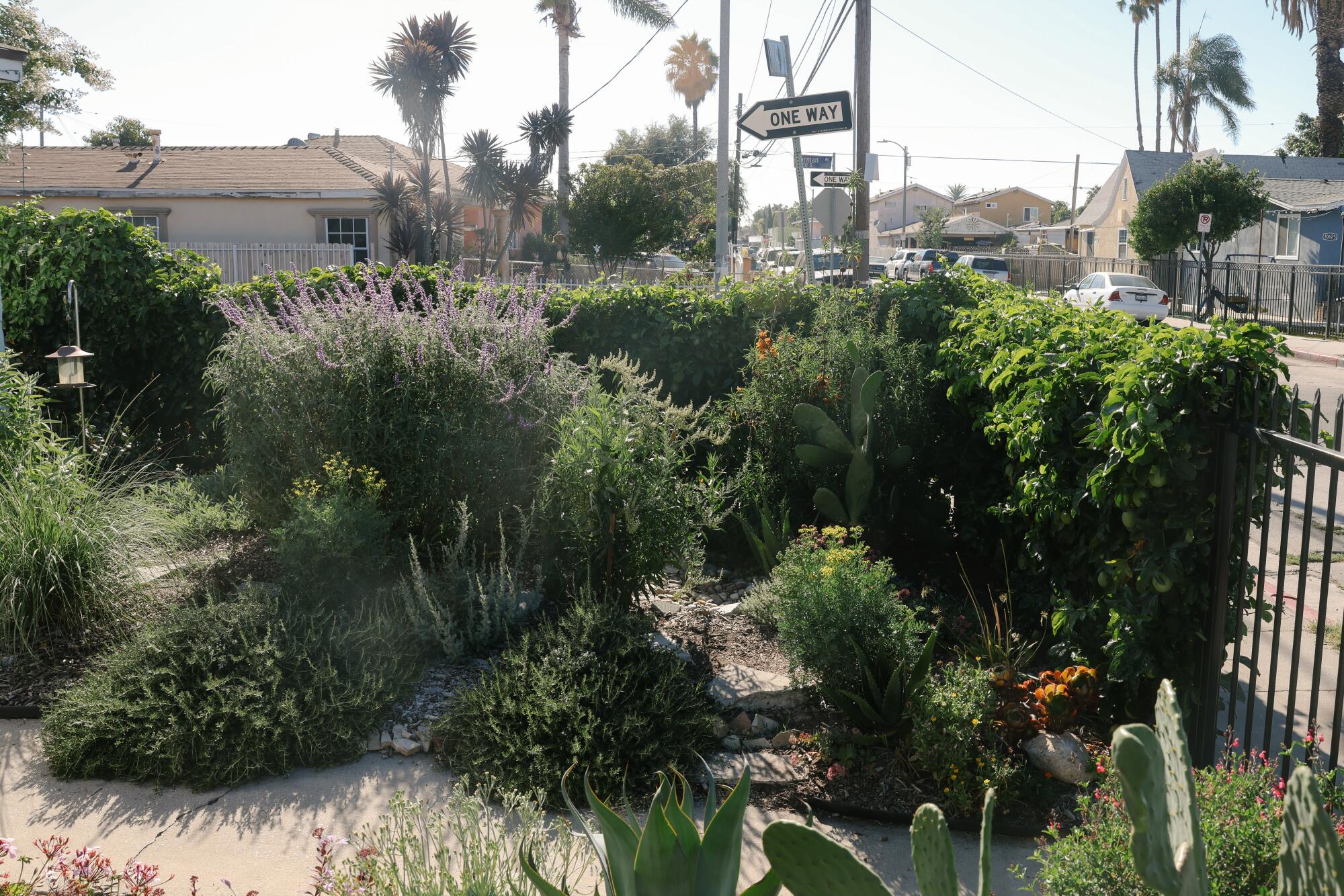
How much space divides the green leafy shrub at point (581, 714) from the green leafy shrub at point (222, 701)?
0.46 meters

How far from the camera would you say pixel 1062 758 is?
13.0 feet

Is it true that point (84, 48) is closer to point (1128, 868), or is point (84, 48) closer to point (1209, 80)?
point (1128, 868)

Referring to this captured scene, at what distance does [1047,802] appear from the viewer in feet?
12.7

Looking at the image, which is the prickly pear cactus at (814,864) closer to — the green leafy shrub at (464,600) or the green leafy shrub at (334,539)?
the green leafy shrub at (464,600)

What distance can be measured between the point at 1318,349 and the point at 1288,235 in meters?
15.3

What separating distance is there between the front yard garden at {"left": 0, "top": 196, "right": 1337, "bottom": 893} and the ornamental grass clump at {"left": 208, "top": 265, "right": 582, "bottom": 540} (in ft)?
0.06

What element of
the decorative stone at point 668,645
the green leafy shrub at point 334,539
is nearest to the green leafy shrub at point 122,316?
the green leafy shrub at point 334,539

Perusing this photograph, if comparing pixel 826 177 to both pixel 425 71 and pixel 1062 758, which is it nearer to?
pixel 1062 758

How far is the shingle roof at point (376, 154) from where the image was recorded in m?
29.9

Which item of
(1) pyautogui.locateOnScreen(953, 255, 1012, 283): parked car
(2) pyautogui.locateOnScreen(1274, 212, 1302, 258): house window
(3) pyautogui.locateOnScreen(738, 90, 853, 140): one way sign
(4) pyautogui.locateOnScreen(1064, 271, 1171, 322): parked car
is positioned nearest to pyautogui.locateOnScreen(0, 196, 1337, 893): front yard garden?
(3) pyautogui.locateOnScreen(738, 90, 853, 140): one way sign

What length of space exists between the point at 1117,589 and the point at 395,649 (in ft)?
10.2

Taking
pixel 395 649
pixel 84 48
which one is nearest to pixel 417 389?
pixel 395 649

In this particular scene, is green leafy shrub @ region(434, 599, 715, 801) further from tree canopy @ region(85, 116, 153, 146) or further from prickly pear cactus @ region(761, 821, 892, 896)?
tree canopy @ region(85, 116, 153, 146)

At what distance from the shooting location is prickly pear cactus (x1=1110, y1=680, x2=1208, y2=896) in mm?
1683
